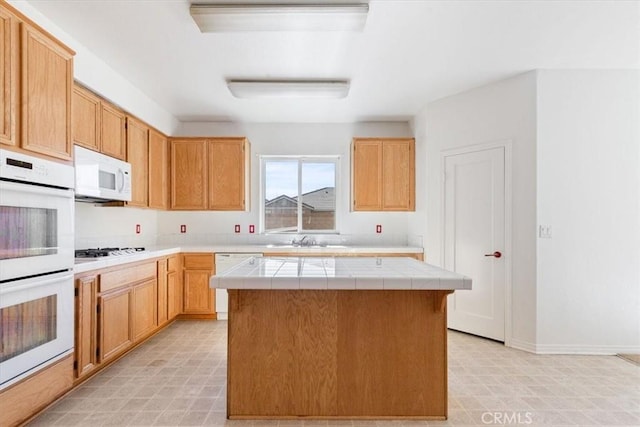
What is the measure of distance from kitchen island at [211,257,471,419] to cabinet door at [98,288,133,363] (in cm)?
123

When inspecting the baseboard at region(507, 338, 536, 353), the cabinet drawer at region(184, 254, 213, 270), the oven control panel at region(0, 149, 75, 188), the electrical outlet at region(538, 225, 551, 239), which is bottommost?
the baseboard at region(507, 338, 536, 353)

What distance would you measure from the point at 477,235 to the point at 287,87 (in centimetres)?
239

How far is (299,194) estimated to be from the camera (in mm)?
4871

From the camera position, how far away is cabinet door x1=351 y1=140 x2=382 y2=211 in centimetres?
441

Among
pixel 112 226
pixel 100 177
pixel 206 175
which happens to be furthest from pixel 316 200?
pixel 100 177

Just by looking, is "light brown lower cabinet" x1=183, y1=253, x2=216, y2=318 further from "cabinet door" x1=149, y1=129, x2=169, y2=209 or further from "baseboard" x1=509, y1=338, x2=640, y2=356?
"baseboard" x1=509, y1=338, x2=640, y2=356

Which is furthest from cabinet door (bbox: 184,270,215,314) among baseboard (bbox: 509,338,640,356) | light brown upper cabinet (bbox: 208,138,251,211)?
baseboard (bbox: 509,338,640,356)

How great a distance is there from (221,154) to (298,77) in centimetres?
157

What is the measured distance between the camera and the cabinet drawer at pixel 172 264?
3.75 metres

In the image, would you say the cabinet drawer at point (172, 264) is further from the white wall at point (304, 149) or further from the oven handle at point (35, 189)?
the oven handle at point (35, 189)

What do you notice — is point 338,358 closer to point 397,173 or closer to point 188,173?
point 397,173

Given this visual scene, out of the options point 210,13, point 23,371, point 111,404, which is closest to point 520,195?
Answer: point 210,13

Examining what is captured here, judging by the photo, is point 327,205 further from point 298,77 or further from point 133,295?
point 133,295

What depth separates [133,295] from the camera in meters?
Result: 3.01
